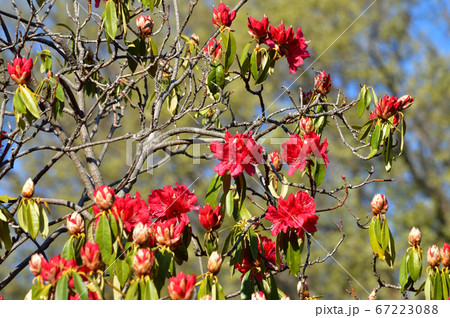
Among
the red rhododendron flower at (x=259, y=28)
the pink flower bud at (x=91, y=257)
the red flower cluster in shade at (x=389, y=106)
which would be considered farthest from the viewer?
the red rhododendron flower at (x=259, y=28)

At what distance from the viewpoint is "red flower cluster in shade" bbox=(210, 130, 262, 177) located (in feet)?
6.33

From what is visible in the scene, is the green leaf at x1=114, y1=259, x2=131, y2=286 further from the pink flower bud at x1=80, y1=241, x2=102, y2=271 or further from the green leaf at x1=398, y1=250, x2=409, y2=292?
the green leaf at x1=398, y1=250, x2=409, y2=292

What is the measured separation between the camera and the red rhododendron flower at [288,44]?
2.39 metres

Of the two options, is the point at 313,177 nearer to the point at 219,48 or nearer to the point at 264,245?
the point at 264,245

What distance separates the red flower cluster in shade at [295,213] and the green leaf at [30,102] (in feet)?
2.95

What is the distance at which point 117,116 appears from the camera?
115 inches

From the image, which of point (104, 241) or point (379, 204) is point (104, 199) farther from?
point (379, 204)

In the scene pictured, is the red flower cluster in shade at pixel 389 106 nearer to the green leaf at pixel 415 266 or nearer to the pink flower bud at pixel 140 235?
the green leaf at pixel 415 266

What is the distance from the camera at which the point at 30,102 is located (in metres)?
2.01

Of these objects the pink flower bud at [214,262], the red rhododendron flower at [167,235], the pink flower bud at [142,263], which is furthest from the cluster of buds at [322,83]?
the pink flower bud at [142,263]

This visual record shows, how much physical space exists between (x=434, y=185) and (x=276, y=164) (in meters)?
8.14

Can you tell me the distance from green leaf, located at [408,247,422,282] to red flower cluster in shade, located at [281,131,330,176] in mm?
455

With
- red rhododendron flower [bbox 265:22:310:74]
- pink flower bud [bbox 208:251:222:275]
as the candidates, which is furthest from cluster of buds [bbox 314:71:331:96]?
pink flower bud [bbox 208:251:222:275]
